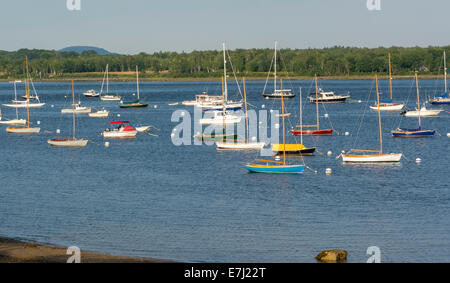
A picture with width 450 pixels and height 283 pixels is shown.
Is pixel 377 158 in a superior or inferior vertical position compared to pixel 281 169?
superior

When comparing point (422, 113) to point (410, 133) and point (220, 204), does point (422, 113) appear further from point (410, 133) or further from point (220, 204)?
point (220, 204)

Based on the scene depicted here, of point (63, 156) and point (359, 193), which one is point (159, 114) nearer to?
point (63, 156)

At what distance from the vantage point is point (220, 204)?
45875 mm

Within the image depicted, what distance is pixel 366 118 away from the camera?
371ft

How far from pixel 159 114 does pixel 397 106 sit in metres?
43.0

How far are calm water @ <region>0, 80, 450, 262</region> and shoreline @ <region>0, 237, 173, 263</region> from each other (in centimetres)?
162

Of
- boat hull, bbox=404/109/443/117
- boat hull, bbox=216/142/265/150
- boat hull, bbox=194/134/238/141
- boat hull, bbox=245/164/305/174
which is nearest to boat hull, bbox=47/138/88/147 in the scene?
boat hull, bbox=194/134/238/141

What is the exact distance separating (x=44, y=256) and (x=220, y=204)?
16.7 metres

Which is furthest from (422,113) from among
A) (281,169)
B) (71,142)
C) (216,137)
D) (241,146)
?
(281,169)

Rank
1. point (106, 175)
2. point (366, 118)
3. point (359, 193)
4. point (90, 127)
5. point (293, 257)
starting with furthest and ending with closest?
point (366, 118)
point (90, 127)
point (106, 175)
point (359, 193)
point (293, 257)

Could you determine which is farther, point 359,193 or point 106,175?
point 106,175
